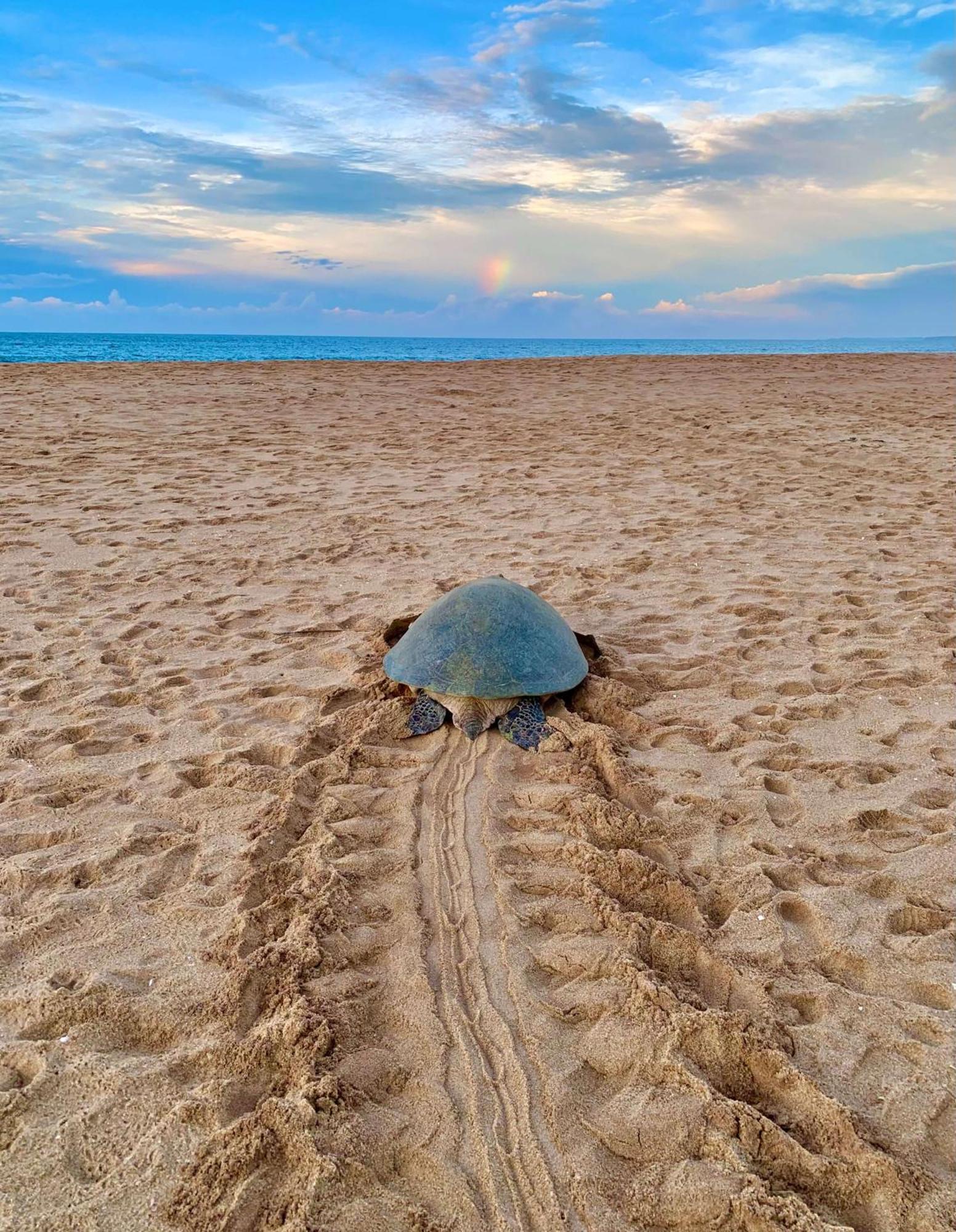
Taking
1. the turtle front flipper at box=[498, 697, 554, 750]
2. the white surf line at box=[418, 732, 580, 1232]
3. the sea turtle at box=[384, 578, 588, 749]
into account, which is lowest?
the white surf line at box=[418, 732, 580, 1232]

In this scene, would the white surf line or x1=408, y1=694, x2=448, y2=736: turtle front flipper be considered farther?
x1=408, y1=694, x2=448, y2=736: turtle front flipper

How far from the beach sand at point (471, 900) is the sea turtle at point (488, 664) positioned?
0.16 meters

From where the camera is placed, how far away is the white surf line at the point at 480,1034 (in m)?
1.75

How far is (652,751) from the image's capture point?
3.61 meters

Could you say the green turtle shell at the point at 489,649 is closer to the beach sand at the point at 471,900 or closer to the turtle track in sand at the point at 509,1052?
the beach sand at the point at 471,900

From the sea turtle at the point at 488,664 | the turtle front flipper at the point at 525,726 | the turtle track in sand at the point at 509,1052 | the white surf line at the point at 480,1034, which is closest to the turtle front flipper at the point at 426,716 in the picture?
the sea turtle at the point at 488,664

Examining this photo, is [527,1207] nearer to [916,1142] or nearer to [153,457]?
[916,1142]

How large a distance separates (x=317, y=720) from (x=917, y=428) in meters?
11.2

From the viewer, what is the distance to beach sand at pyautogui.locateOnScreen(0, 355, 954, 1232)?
1.80 m

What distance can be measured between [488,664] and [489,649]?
0.29 ft

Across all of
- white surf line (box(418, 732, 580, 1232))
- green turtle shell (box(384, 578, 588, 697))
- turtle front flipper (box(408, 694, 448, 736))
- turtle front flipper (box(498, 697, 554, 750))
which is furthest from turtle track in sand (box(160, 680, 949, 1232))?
green turtle shell (box(384, 578, 588, 697))

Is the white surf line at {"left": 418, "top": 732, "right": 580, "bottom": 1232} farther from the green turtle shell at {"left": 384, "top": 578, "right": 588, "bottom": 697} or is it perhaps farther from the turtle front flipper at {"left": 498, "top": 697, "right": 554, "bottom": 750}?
the green turtle shell at {"left": 384, "top": 578, "right": 588, "bottom": 697}

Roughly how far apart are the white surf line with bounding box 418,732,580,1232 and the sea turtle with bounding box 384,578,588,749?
0.54m

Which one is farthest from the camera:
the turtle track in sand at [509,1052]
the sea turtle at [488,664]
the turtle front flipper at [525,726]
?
the sea turtle at [488,664]
